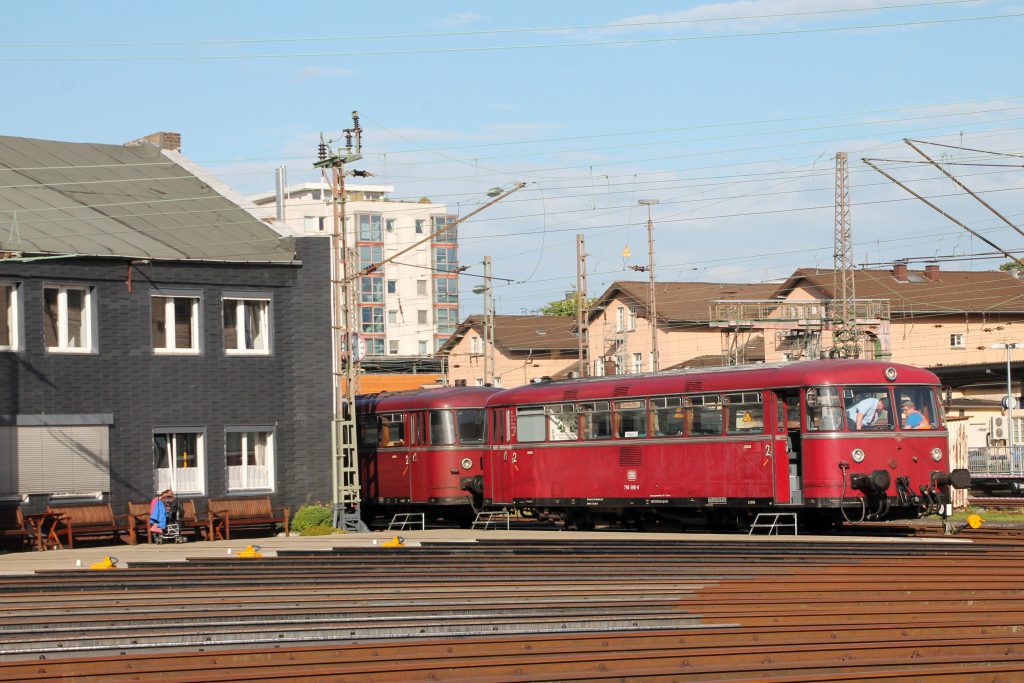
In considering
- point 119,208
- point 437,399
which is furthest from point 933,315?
point 119,208

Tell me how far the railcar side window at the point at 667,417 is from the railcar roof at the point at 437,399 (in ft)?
20.7

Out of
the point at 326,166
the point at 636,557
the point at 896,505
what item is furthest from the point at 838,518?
the point at 326,166

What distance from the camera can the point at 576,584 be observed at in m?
16.0

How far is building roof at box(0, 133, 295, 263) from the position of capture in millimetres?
29188

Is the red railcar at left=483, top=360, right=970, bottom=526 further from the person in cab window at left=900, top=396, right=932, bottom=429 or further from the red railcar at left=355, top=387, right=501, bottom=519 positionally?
the red railcar at left=355, top=387, right=501, bottom=519

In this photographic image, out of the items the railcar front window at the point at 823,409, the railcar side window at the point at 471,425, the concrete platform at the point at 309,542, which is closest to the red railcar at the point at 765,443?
the railcar front window at the point at 823,409

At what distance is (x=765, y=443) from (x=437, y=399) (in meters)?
9.65

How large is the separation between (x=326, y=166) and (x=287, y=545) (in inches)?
317

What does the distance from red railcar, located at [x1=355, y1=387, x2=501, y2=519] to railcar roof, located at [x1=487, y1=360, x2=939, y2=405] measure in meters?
4.28

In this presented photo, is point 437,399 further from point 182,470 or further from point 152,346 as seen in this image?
point 152,346

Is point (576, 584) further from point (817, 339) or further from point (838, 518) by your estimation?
point (817, 339)

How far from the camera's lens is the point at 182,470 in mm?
29953

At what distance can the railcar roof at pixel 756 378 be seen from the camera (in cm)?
2288

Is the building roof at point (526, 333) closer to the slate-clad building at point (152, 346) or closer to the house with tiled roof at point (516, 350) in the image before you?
the house with tiled roof at point (516, 350)
